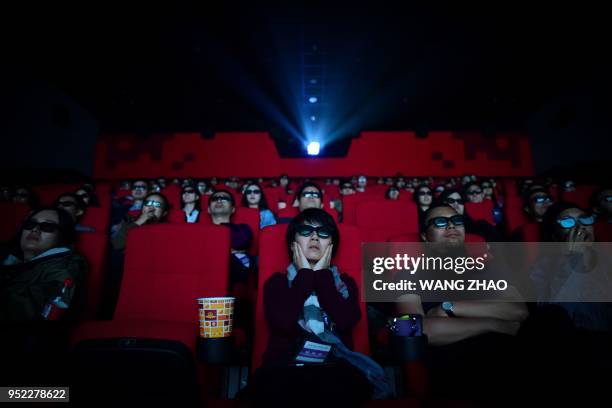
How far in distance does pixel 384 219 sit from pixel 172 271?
179 centimetres

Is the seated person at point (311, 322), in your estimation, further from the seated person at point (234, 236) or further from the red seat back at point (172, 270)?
the seated person at point (234, 236)

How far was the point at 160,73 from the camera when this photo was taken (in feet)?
22.4

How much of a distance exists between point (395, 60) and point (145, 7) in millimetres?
4408

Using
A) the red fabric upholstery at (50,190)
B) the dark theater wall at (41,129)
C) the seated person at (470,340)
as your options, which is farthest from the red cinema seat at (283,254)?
the dark theater wall at (41,129)

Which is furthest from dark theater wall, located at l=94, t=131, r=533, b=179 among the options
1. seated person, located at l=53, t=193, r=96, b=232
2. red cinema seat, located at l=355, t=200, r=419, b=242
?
red cinema seat, located at l=355, t=200, r=419, b=242

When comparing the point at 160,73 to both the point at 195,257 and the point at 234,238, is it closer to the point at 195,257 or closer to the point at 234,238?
the point at 234,238

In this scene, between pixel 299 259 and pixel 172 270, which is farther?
pixel 172 270

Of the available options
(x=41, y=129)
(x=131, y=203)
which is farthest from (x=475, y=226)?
(x=41, y=129)

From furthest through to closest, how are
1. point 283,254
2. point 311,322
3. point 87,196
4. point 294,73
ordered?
point 294,73 → point 87,196 → point 283,254 → point 311,322

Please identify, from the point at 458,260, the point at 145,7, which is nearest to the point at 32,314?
the point at 458,260

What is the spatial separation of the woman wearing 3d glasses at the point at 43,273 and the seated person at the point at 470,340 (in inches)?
58.2

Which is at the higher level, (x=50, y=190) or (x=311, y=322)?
(x=50, y=190)

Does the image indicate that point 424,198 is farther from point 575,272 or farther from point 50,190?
point 50,190

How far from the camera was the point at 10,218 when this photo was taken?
2.76 metres
